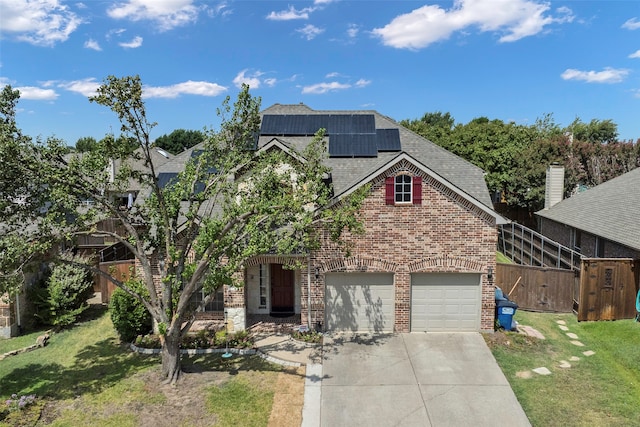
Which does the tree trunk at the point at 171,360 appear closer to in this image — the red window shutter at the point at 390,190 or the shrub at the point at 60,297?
the shrub at the point at 60,297

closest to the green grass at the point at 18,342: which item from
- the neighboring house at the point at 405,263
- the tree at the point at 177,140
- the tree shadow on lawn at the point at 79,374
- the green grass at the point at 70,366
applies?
the green grass at the point at 70,366

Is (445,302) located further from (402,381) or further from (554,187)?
(554,187)

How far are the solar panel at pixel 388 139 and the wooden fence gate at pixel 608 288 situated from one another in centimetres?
831

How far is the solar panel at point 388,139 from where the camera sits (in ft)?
60.3

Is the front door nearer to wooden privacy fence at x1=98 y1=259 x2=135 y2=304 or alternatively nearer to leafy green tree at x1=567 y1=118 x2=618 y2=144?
wooden privacy fence at x1=98 y1=259 x2=135 y2=304

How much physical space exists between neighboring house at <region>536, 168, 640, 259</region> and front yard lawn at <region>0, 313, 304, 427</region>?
13686 millimetres

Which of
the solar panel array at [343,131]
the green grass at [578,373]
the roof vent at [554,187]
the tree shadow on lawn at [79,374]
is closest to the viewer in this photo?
the green grass at [578,373]

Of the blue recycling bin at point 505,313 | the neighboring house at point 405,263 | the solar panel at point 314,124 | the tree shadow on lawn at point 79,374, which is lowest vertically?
the tree shadow on lawn at point 79,374

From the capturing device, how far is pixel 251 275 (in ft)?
56.7

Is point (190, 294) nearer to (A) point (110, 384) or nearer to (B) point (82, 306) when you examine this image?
(A) point (110, 384)

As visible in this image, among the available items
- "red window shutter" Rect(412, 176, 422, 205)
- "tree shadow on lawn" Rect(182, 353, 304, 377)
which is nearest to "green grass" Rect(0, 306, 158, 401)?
"tree shadow on lawn" Rect(182, 353, 304, 377)

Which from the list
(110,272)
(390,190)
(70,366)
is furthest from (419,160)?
(110,272)

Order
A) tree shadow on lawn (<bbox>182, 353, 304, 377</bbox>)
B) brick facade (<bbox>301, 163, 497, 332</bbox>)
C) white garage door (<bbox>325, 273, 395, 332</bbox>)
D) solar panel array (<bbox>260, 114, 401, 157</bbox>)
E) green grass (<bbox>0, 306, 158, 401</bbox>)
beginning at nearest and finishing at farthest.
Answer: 1. green grass (<bbox>0, 306, 158, 401</bbox>)
2. tree shadow on lawn (<bbox>182, 353, 304, 377</bbox>)
3. brick facade (<bbox>301, 163, 497, 332</bbox>)
4. white garage door (<bbox>325, 273, 395, 332</bbox>)
5. solar panel array (<bbox>260, 114, 401, 157</bbox>)

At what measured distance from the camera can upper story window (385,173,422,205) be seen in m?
14.8
